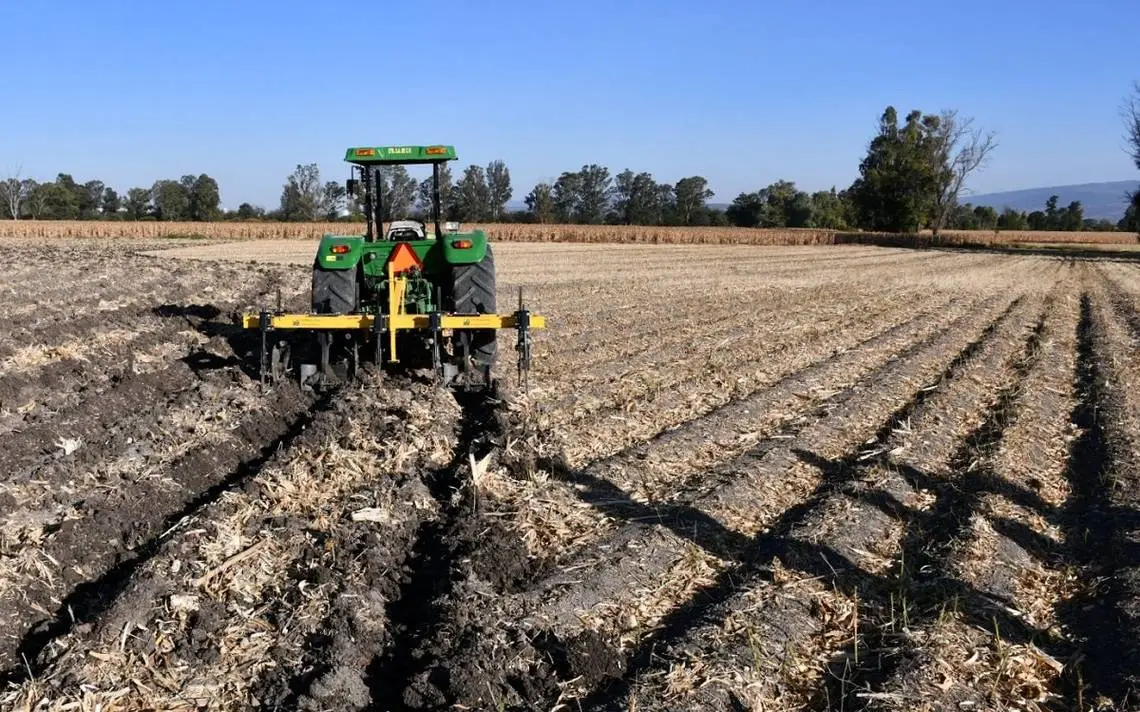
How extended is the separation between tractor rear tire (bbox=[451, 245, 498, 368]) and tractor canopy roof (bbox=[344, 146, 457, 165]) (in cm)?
106

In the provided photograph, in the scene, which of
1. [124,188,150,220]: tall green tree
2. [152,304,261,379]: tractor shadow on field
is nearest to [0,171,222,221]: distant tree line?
[124,188,150,220]: tall green tree

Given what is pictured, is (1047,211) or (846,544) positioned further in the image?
(1047,211)

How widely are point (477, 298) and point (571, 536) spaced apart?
3911 millimetres

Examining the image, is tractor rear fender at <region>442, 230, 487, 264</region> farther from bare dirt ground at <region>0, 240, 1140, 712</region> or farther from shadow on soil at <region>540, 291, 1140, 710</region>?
shadow on soil at <region>540, 291, 1140, 710</region>

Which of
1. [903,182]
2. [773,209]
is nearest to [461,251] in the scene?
[903,182]

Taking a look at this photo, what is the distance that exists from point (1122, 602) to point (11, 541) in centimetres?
526

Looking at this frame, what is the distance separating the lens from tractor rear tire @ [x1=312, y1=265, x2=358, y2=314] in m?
8.22

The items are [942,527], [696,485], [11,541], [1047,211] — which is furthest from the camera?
[1047,211]

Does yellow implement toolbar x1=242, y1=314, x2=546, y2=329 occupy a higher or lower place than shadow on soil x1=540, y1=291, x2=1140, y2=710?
higher

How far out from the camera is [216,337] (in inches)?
406

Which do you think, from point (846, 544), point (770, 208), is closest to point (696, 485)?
point (846, 544)

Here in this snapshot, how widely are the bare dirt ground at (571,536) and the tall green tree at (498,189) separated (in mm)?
60091

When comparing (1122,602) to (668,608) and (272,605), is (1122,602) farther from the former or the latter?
(272,605)

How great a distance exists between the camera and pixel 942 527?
516 cm
